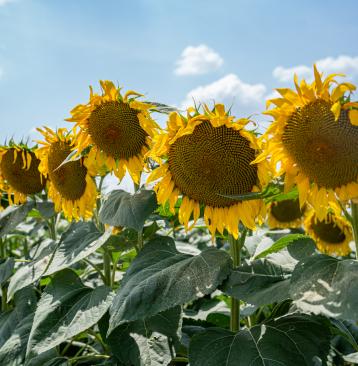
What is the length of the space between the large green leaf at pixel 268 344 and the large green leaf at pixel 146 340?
14 cm

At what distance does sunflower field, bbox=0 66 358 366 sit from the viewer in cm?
159

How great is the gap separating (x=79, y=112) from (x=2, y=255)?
4.85ft

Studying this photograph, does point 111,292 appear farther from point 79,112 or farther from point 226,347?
point 79,112

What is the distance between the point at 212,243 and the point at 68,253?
0.65 meters

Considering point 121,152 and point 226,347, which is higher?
point 121,152

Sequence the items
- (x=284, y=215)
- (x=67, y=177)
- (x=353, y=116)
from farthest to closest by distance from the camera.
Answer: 1. (x=284, y=215)
2. (x=67, y=177)
3. (x=353, y=116)

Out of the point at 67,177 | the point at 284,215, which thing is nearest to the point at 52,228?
the point at 67,177

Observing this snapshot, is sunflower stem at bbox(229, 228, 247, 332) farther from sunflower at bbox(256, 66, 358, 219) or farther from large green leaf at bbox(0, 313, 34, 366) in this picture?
large green leaf at bbox(0, 313, 34, 366)

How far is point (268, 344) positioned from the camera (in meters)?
1.61

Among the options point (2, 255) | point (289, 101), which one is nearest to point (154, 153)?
point (289, 101)

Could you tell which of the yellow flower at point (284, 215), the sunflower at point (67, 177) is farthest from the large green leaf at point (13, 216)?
the yellow flower at point (284, 215)

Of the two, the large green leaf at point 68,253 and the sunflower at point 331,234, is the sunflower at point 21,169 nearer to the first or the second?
the large green leaf at point 68,253

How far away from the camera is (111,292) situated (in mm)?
2059

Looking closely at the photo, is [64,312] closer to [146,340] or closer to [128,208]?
[146,340]
